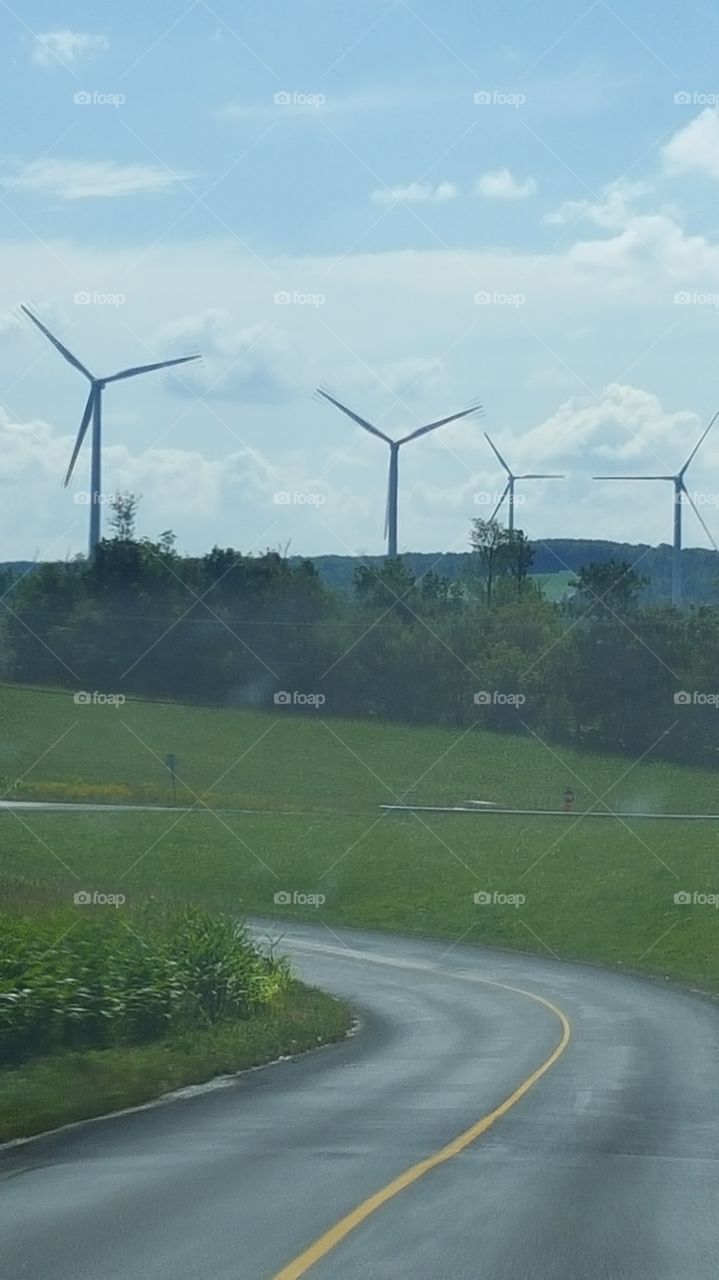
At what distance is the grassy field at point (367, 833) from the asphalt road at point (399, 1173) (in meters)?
15.9

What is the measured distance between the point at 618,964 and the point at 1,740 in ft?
97.8

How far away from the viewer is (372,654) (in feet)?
255

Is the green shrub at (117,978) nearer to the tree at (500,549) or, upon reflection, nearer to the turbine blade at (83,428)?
the turbine blade at (83,428)

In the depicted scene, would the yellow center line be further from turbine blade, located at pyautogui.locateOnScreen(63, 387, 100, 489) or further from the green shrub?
turbine blade, located at pyautogui.locateOnScreen(63, 387, 100, 489)

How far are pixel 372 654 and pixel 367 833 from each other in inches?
800

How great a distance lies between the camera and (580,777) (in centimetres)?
7275

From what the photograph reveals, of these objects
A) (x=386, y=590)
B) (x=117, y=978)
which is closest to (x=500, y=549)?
(x=386, y=590)

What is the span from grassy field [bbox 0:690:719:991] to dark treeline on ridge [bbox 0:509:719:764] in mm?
2301

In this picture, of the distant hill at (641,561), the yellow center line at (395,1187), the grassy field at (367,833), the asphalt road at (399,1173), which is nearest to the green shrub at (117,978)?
the asphalt road at (399,1173)

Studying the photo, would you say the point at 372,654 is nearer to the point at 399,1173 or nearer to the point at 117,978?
the point at 117,978

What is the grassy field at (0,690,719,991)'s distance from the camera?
48.8 metres

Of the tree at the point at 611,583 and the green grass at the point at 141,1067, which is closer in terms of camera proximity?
the green grass at the point at 141,1067

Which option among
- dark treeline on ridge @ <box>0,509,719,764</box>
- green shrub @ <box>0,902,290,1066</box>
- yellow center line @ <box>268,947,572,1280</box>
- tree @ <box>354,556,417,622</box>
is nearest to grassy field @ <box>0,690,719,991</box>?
dark treeline on ridge @ <box>0,509,719,764</box>

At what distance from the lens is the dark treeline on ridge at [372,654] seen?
76938 millimetres
